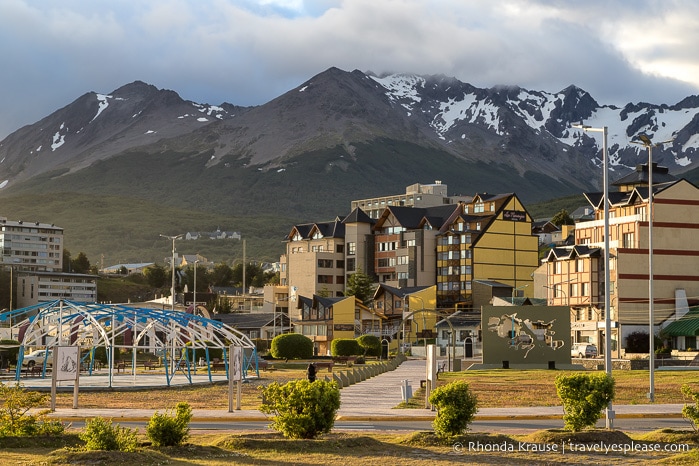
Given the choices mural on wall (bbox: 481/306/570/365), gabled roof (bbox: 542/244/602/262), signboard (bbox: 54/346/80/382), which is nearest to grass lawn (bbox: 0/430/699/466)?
signboard (bbox: 54/346/80/382)

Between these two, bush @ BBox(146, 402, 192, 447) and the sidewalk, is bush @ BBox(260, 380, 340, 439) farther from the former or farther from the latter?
the sidewalk

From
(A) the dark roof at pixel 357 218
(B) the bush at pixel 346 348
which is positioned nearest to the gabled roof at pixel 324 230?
(A) the dark roof at pixel 357 218

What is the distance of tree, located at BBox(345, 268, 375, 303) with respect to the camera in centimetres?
13962

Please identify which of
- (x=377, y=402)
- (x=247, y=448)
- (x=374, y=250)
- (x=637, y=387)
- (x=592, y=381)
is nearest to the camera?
(x=247, y=448)

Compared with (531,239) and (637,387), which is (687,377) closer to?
(637,387)

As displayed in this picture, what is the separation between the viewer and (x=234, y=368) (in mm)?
37750

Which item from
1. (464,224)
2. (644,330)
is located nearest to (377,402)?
(644,330)

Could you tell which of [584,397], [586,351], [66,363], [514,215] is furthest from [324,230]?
[584,397]

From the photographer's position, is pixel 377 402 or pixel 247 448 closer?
pixel 247 448

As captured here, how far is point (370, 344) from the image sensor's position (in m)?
98.1

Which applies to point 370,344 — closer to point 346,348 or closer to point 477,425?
point 346,348

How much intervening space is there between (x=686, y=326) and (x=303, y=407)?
247 ft

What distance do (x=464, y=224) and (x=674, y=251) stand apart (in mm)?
46518

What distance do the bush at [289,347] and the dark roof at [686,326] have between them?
109ft
